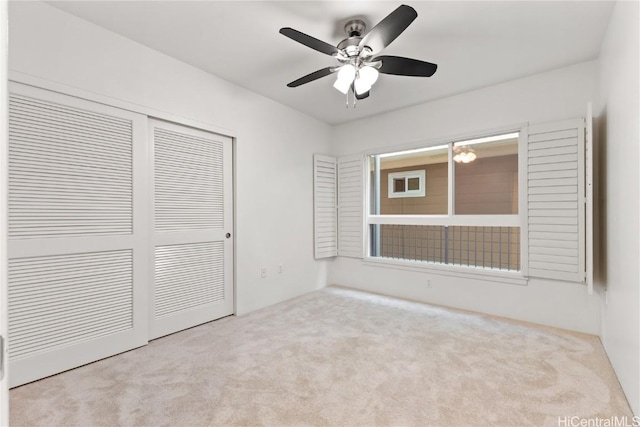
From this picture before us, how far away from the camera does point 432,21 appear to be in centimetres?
226

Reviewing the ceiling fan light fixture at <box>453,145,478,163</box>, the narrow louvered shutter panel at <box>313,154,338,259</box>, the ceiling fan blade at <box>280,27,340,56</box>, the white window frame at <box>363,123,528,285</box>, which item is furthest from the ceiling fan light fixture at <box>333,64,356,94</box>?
the narrow louvered shutter panel at <box>313,154,338,259</box>

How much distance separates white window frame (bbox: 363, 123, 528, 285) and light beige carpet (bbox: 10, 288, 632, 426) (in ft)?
1.89

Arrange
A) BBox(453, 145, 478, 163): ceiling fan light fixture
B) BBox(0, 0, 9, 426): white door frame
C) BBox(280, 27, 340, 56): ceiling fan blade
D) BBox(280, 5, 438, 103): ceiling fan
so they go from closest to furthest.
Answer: BBox(0, 0, 9, 426): white door frame, BBox(280, 27, 340, 56): ceiling fan blade, BBox(280, 5, 438, 103): ceiling fan, BBox(453, 145, 478, 163): ceiling fan light fixture

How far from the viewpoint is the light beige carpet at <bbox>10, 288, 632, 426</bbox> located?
1.72m

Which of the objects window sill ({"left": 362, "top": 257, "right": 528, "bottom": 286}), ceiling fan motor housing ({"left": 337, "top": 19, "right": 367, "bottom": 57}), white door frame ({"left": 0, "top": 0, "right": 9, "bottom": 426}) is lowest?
window sill ({"left": 362, "top": 257, "right": 528, "bottom": 286})

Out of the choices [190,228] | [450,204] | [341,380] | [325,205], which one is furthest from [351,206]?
[341,380]

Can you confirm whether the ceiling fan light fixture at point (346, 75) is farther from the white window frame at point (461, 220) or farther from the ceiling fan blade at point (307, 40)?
the white window frame at point (461, 220)

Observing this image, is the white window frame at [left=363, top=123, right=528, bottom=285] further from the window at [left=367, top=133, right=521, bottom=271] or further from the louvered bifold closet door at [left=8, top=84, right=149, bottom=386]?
the louvered bifold closet door at [left=8, top=84, right=149, bottom=386]

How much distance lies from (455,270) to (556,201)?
4.04 feet

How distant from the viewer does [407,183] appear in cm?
425

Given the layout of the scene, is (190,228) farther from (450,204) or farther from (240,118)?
(450,204)

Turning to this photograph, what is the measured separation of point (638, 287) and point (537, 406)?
33.6 inches

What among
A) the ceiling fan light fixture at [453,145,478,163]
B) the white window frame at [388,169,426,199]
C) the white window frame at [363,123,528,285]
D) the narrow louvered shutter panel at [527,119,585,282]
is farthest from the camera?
the white window frame at [388,169,426,199]

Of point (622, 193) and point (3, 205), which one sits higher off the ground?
point (622, 193)
